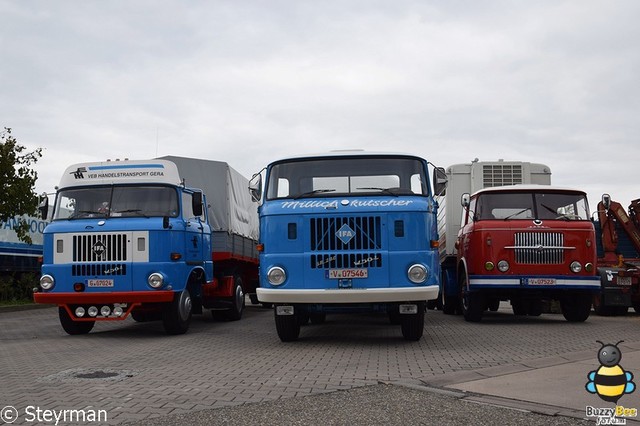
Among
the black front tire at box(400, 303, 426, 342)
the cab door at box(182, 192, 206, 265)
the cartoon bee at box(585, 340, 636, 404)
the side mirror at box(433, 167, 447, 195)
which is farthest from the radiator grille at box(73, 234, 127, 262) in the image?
the cartoon bee at box(585, 340, 636, 404)

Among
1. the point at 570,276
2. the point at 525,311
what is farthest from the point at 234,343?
the point at 525,311

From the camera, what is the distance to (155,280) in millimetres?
11523

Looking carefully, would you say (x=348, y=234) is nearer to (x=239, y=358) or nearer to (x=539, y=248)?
(x=239, y=358)

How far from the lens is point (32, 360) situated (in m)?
9.38

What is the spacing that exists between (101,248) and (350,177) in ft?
14.2

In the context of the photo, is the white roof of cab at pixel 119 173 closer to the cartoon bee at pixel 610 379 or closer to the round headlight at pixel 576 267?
the round headlight at pixel 576 267

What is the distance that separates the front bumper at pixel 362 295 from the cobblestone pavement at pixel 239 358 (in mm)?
692

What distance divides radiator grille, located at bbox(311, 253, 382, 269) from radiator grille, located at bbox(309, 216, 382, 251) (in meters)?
0.10

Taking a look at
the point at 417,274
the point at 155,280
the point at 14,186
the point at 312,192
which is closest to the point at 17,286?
the point at 14,186

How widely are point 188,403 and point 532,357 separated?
453cm

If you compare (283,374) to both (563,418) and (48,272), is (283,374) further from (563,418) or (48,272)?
(48,272)

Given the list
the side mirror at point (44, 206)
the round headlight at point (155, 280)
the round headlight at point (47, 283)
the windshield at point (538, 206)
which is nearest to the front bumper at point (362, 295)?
the round headlight at point (155, 280)

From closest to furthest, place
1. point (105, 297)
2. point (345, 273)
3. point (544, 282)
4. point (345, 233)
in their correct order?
point (345, 273)
point (345, 233)
point (105, 297)
point (544, 282)

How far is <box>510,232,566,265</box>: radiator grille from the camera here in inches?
520
